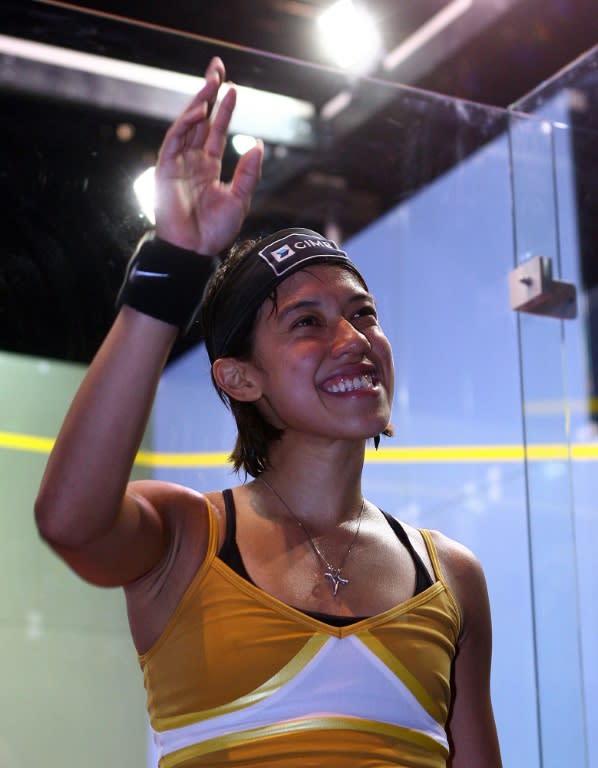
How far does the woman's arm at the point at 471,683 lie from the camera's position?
4.99 ft

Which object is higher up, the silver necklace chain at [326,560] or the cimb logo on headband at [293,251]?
the cimb logo on headband at [293,251]

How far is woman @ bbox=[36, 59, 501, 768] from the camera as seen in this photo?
112 cm

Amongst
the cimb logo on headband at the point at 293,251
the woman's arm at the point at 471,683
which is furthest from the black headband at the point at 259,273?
the woman's arm at the point at 471,683

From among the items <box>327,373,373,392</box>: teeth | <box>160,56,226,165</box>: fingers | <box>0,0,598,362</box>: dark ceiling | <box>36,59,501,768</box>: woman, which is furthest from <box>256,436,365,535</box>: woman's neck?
<box>160,56,226,165</box>: fingers

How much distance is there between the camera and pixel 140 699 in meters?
1.81

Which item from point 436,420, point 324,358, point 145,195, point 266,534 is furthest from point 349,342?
point 436,420

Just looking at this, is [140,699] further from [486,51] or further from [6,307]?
[486,51]

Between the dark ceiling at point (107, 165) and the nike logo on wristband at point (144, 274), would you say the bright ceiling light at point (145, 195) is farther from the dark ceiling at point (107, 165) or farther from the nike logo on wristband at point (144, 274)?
the nike logo on wristband at point (144, 274)

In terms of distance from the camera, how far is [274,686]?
1.28 meters

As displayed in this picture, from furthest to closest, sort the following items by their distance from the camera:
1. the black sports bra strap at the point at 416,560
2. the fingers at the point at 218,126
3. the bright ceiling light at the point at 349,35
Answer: the bright ceiling light at the point at 349,35, the black sports bra strap at the point at 416,560, the fingers at the point at 218,126

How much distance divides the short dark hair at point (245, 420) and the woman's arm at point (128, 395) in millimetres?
333

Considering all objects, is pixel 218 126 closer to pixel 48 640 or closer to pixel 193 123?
pixel 193 123

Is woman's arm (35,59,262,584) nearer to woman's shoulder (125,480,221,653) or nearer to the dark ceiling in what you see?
woman's shoulder (125,480,221,653)

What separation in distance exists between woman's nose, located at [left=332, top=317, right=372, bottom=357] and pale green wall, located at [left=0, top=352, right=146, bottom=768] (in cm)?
49
